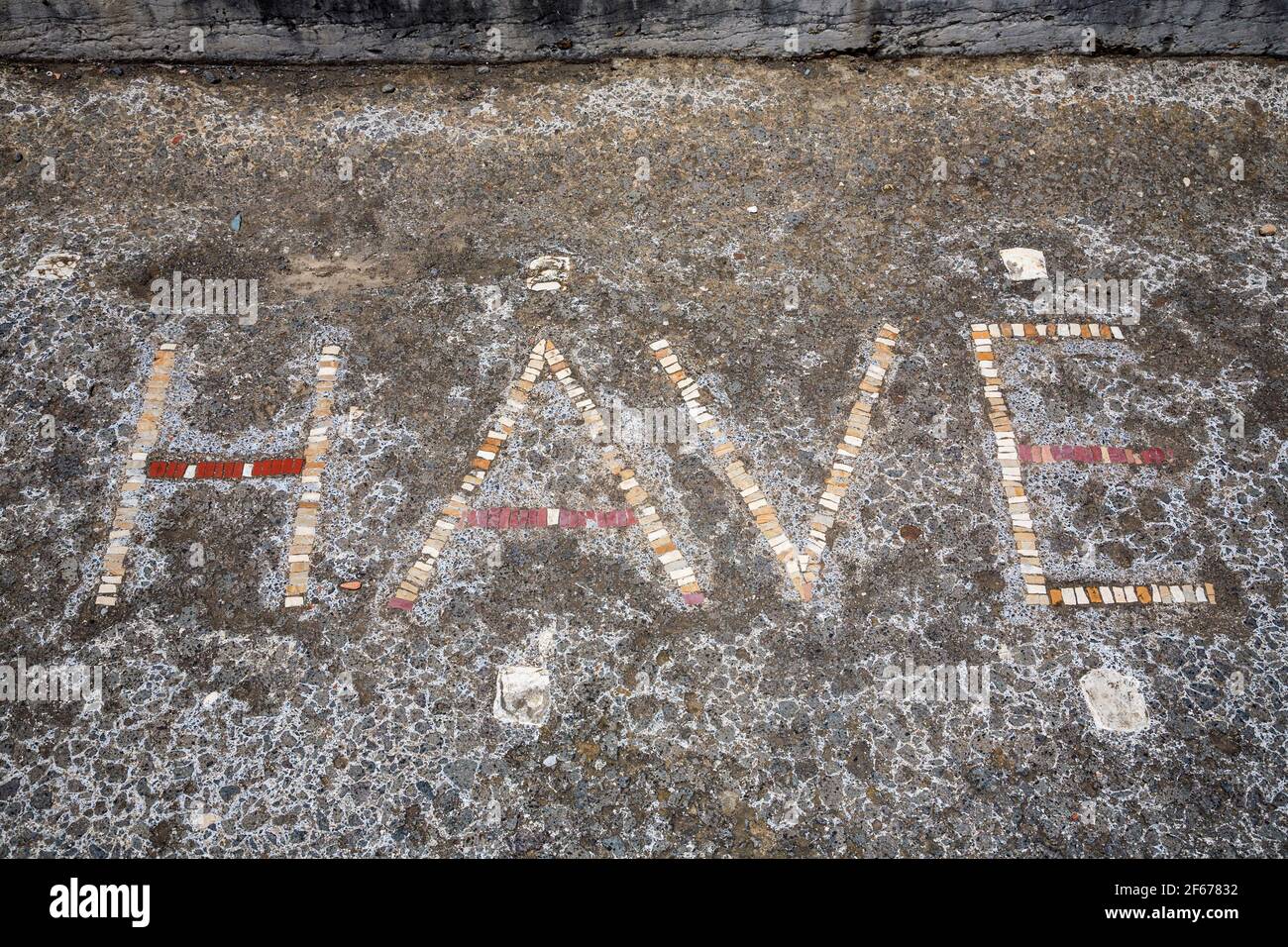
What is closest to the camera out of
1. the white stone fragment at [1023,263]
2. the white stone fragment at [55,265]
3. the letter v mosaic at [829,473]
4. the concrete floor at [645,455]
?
the concrete floor at [645,455]

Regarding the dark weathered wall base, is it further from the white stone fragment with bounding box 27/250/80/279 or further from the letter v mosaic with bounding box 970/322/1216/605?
the letter v mosaic with bounding box 970/322/1216/605

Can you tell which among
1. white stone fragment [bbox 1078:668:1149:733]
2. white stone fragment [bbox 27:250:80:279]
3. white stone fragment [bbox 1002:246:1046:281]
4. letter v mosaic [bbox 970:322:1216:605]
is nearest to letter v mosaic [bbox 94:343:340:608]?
white stone fragment [bbox 27:250:80:279]

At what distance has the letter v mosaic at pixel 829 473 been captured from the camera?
21.1 feet

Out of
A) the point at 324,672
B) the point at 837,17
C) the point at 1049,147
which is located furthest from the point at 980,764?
the point at 837,17

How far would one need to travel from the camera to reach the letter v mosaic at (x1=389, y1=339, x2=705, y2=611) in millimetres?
6297

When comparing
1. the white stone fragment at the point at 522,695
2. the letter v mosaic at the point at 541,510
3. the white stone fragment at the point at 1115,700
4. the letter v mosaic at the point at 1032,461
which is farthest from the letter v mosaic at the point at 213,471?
the white stone fragment at the point at 1115,700

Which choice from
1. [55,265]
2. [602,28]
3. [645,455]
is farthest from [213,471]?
[602,28]

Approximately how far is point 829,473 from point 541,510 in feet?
6.76

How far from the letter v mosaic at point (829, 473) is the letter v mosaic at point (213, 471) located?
8.39 ft

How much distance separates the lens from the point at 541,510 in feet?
21.7

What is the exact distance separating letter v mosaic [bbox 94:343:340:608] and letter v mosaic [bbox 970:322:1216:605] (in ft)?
15.7

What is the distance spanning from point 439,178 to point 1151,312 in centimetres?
611

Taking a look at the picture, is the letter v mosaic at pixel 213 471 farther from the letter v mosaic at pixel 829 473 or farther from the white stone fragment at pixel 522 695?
the letter v mosaic at pixel 829 473

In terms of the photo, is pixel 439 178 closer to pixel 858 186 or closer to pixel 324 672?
pixel 858 186
